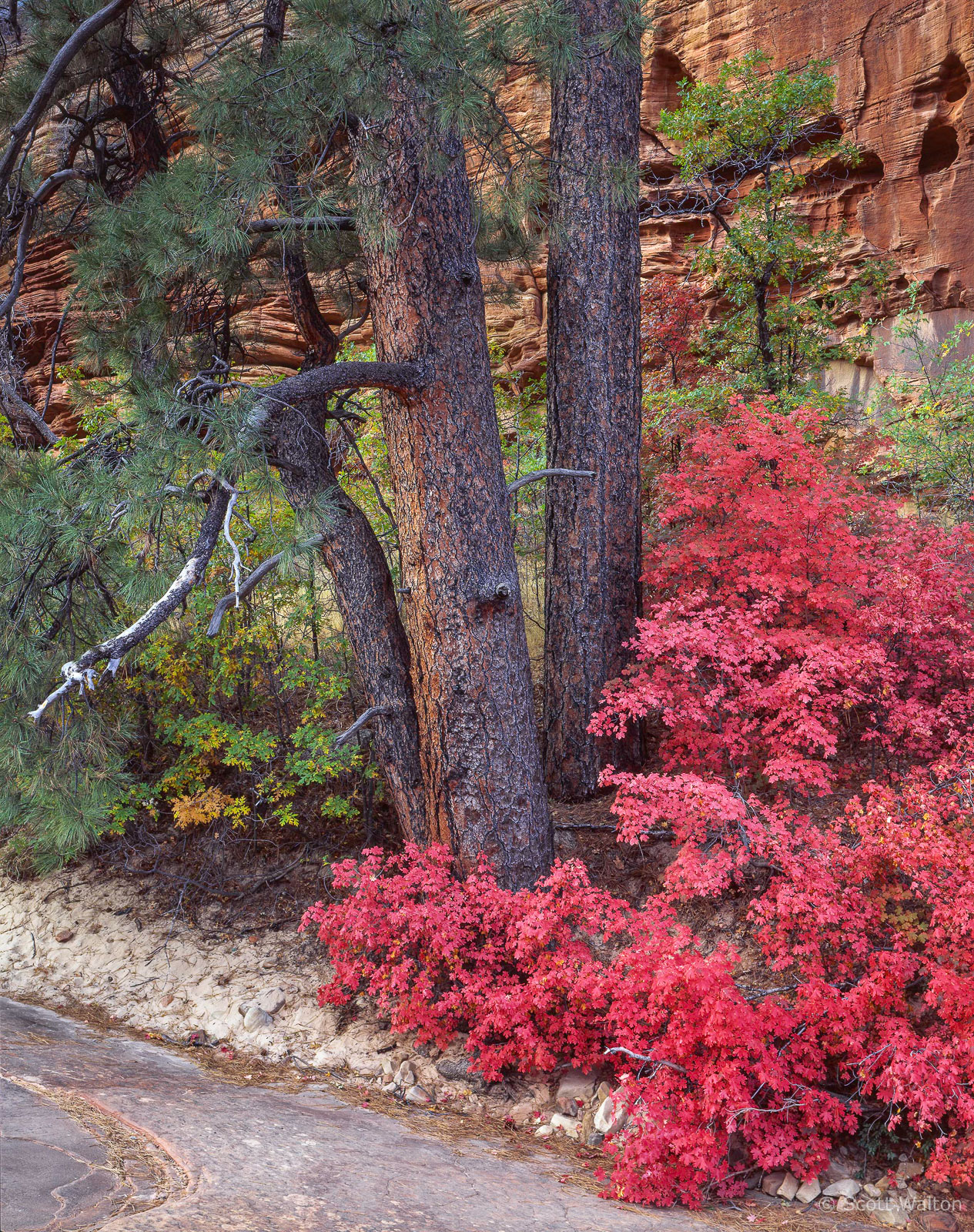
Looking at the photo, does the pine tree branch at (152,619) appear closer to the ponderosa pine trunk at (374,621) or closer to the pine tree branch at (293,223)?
the ponderosa pine trunk at (374,621)

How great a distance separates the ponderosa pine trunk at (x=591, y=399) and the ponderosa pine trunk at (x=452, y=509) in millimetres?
982

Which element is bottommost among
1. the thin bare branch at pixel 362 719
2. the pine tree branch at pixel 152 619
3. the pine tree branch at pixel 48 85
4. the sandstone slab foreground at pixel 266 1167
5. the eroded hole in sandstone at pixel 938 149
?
the sandstone slab foreground at pixel 266 1167

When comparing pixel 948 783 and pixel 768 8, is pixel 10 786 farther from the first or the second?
pixel 768 8

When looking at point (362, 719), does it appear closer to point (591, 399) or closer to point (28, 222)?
point (591, 399)

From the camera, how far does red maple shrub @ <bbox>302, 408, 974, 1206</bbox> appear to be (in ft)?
11.8

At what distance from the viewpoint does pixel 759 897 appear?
482 centimetres

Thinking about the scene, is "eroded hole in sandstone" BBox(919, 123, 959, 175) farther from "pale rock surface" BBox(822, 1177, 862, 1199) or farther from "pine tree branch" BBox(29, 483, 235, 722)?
"pale rock surface" BBox(822, 1177, 862, 1199)

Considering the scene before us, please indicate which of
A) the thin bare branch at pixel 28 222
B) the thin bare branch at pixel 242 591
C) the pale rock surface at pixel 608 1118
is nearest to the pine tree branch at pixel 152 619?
the thin bare branch at pixel 242 591

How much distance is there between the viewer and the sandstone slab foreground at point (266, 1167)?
272 centimetres

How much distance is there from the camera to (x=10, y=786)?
4.77 m

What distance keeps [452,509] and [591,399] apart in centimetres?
171

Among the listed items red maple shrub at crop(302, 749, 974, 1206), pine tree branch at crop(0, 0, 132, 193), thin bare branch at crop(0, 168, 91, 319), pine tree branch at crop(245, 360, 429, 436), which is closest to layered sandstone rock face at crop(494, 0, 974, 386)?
pine tree branch at crop(245, 360, 429, 436)

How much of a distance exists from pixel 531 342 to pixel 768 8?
4.76 meters

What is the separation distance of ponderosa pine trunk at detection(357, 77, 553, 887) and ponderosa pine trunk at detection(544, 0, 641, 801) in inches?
38.6
